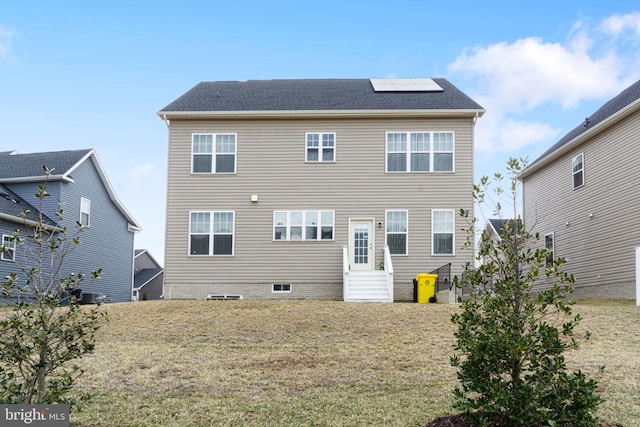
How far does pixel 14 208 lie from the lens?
22844mm

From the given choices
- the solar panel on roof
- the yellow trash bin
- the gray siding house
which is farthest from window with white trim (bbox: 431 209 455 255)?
the gray siding house

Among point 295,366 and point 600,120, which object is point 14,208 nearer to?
point 295,366

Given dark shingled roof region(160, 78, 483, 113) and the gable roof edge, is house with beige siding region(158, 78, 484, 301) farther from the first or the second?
the gable roof edge

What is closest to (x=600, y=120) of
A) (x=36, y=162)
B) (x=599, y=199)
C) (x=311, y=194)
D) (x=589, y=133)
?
(x=589, y=133)

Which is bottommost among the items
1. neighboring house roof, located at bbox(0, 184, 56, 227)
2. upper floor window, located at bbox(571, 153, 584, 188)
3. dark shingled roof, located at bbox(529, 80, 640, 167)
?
neighboring house roof, located at bbox(0, 184, 56, 227)

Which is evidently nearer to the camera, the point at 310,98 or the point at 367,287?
the point at 367,287

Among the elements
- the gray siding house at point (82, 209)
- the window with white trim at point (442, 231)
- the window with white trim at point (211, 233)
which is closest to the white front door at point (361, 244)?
the window with white trim at point (442, 231)

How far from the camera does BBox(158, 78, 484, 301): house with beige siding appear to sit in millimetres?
19000

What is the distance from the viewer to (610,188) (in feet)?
63.0

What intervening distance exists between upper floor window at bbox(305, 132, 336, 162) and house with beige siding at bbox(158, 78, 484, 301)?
0.03 m

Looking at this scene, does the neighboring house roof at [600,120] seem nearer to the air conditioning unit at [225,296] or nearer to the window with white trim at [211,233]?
the window with white trim at [211,233]

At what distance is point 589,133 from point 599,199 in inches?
88.3

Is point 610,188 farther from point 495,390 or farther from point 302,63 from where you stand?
point 495,390

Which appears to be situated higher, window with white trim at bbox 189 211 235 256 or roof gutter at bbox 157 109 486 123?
roof gutter at bbox 157 109 486 123
